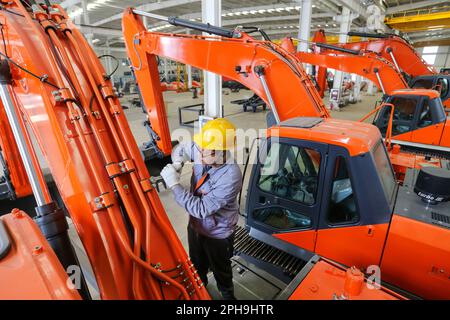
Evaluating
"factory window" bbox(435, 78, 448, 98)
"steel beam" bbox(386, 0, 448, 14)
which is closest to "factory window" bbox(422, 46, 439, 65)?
"steel beam" bbox(386, 0, 448, 14)

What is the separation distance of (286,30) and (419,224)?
24812 mm

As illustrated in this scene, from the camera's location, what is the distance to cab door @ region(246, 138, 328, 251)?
238 cm

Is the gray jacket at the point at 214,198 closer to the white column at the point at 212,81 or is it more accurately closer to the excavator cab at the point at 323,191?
the excavator cab at the point at 323,191

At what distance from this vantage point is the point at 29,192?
9.90ft

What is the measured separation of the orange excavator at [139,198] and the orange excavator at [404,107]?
350 centimetres

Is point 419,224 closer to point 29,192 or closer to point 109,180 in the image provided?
point 109,180

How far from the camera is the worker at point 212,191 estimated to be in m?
1.92

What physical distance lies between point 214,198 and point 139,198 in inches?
25.0

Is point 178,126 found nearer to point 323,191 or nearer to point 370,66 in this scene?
point 370,66

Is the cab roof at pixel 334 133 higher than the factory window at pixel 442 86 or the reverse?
the reverse

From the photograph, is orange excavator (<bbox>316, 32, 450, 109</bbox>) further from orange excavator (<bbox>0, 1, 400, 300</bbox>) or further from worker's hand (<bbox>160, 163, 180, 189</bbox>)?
orange excavator (<bbox>0, 1, 400, 300</bbox>)

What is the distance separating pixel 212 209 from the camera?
1950 millimetres

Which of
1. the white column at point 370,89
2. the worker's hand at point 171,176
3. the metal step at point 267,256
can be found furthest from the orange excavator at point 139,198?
the white column at point 370,89
